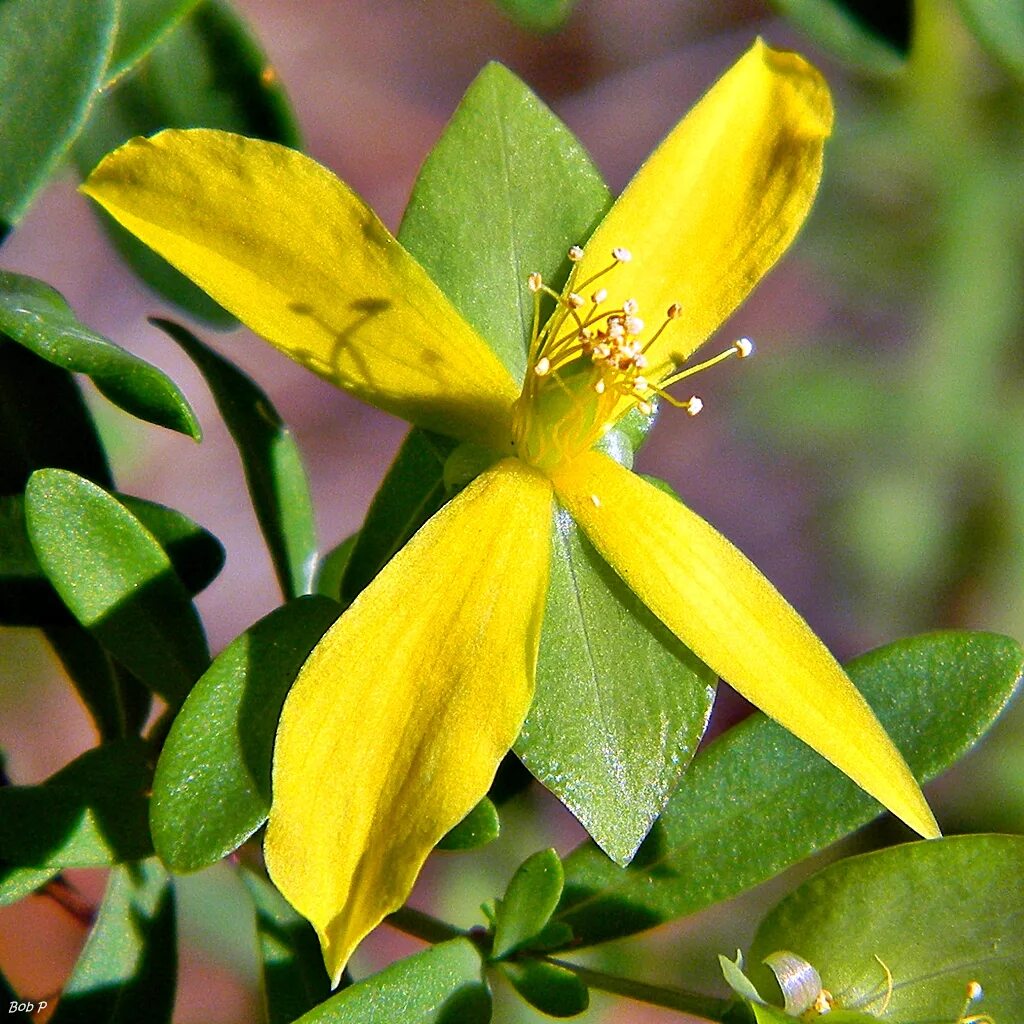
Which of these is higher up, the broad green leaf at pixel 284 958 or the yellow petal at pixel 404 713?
the yellow petal at pixel 404 713

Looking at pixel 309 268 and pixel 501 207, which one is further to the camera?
pixel 501 207

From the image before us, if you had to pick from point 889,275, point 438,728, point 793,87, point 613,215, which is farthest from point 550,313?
point 889,275

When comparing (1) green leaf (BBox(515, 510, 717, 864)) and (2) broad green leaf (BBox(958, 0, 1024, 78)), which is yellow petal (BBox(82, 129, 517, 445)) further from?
(2) broad green leaf (BBox(958, 0, 1024, 78))

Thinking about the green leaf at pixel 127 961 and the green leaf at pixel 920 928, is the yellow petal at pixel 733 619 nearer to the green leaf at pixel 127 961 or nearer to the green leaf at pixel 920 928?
the green leaf at pixel 920 928

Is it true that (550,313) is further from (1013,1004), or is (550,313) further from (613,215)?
(1013,1004)

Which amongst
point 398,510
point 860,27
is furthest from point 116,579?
point 860,27

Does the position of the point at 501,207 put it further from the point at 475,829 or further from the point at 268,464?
the point at 475,829

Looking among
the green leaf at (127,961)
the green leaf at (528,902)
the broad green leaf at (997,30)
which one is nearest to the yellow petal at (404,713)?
the green leaf at (528,902)
